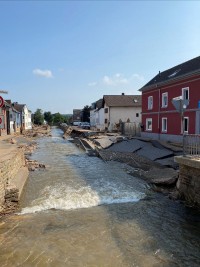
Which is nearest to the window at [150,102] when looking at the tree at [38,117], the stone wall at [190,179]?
the stone wall at [190,179]

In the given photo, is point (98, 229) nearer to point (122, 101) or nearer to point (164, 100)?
point (164, 100)

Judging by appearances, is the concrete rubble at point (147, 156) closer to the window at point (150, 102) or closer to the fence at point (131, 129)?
the window at point (150, 102)

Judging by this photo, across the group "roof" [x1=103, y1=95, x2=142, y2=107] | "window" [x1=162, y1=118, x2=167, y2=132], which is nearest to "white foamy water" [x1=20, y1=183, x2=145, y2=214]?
"window" [x1=162, y1=118, x2=167, y2=132]

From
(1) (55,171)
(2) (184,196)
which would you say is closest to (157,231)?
(2) (184,196)

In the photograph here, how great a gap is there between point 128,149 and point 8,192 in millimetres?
14702

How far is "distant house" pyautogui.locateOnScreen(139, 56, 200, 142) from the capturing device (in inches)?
892

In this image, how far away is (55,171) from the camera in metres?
17.7

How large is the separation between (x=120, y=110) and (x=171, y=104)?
28605 mm

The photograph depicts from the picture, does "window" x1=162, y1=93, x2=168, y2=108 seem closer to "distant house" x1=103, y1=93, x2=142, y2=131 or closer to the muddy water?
the muddy water

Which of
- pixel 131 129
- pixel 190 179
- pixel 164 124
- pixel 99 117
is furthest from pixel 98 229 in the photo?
pixel 99 117

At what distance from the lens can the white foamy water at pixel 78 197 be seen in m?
10.9

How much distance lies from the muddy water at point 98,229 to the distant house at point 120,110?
4076 cm

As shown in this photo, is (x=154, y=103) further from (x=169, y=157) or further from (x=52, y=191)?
(x=52, y=191)

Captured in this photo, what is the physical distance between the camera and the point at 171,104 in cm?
2638
